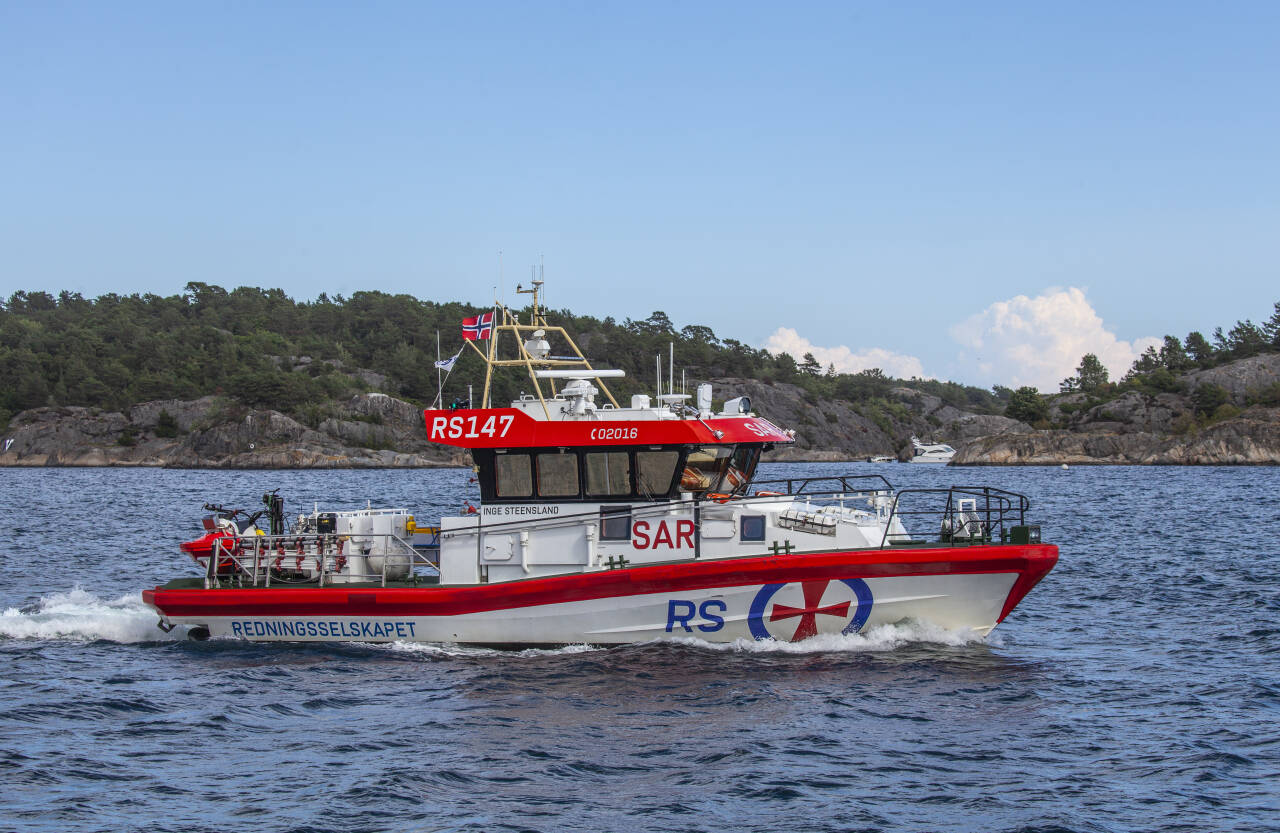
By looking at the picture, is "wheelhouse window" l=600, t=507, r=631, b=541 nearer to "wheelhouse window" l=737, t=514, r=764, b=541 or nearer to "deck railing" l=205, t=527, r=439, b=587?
"wheelhouse window" l=737, t=514, r=764, b=541

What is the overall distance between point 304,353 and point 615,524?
132524 millimetres

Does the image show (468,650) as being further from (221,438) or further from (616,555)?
(221,438)

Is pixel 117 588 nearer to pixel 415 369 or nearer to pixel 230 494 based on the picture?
pixel 230 494

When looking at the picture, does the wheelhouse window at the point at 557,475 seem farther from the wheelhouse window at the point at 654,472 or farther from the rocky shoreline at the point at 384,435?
the rocky shoreline at the point at 384,435

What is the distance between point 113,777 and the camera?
8984mm

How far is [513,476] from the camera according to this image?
13.3m

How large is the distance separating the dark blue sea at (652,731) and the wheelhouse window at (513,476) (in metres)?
1.98

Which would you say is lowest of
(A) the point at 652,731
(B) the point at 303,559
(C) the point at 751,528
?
(A) the point at 652,731

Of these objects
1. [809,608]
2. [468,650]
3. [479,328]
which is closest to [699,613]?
[809,608]

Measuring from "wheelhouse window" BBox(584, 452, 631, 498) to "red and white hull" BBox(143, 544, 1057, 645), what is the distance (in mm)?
1101

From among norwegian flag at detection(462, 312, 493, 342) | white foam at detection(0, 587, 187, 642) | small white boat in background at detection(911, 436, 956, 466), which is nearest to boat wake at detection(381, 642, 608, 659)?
white foam at detection(0, 587, 187, 642)

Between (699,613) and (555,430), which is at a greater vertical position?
(555,430)

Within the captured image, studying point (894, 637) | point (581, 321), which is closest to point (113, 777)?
point (894, 637)

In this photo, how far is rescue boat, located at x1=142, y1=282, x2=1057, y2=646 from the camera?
1242 cm
